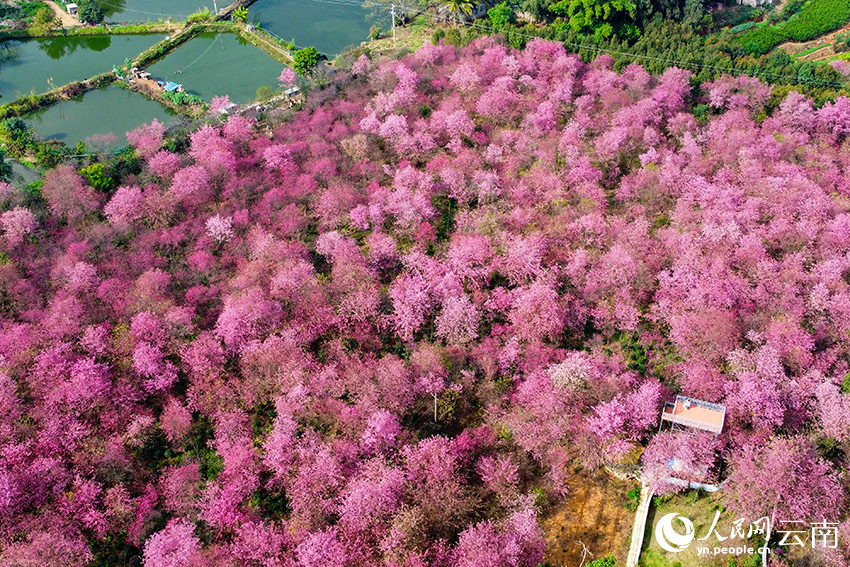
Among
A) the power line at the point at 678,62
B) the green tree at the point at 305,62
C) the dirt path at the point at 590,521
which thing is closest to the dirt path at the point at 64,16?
the green tree at the point at 305,62

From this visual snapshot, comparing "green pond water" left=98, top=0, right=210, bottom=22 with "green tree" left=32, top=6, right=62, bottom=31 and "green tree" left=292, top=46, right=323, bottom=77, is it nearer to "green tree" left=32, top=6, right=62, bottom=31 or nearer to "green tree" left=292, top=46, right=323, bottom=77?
"green tree" left=32, top=6, right=62, bottom=31

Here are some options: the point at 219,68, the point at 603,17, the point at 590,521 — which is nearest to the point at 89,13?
the point at 219,68

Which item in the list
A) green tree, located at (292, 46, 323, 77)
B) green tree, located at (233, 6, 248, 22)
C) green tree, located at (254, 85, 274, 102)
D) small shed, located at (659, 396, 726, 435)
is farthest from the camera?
green tree, located at (233, 6, 248, 22)

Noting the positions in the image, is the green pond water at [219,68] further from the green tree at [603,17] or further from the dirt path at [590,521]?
the dirt path at [590,521]

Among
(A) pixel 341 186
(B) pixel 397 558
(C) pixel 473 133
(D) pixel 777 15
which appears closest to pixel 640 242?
(C) pixel 473 133

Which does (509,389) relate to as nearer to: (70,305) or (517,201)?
(517,201)

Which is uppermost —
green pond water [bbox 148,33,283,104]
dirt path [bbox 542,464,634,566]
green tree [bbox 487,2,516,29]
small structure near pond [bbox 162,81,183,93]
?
green tree [bbox 487,2,516,29]

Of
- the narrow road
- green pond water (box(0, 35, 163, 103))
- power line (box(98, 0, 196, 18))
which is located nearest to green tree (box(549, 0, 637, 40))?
power line (box(98, 0, 196, 18))
